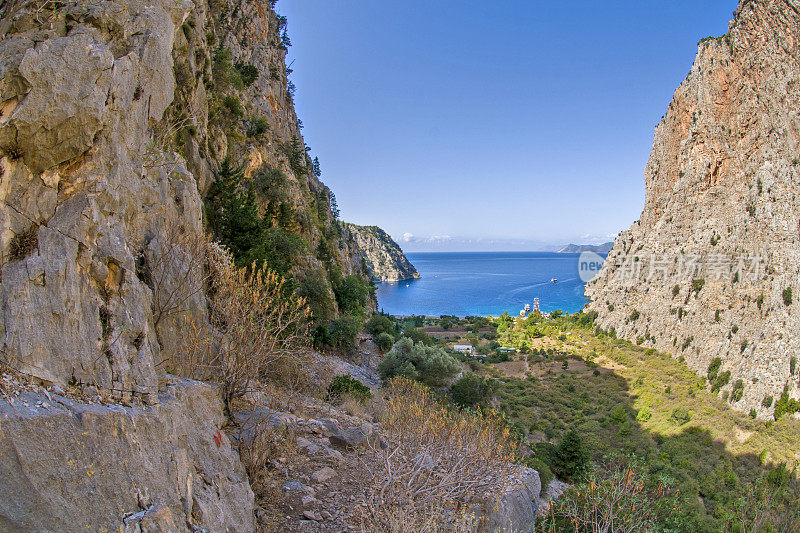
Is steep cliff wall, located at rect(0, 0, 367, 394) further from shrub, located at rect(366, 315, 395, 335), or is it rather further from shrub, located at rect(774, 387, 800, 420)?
shrub, located at rect(774, 387, 800, 420)

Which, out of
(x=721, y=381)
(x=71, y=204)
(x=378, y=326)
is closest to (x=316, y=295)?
(x=378, y=326)

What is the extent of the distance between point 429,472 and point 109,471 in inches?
202

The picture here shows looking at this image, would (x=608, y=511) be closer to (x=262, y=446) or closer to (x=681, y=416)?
(x=262, y=446)

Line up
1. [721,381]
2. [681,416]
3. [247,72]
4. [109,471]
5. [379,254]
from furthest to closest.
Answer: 1. [379,254]
2. [721,381]
3. [681,416]
4. [247,72]
5. [109,471]

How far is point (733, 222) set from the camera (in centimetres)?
3566

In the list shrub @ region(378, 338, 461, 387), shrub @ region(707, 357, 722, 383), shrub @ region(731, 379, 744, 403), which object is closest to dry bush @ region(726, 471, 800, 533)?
shrub @ region(731, 379, 744, 403)

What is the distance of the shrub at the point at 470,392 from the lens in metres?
21.1

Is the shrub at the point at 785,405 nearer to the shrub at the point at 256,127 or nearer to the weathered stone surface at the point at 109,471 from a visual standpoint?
the weathered stone surface at the point at 109,471

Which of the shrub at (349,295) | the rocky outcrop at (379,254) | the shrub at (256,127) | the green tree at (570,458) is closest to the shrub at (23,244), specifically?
the shrub at (256,127)

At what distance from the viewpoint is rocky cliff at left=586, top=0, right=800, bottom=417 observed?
28969 millimetres

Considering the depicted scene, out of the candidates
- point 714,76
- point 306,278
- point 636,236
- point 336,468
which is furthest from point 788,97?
point 336,468

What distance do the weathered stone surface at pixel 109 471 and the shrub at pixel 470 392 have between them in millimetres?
17561

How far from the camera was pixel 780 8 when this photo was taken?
34.9 meters

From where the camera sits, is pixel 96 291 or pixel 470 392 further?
pixel 470 392
